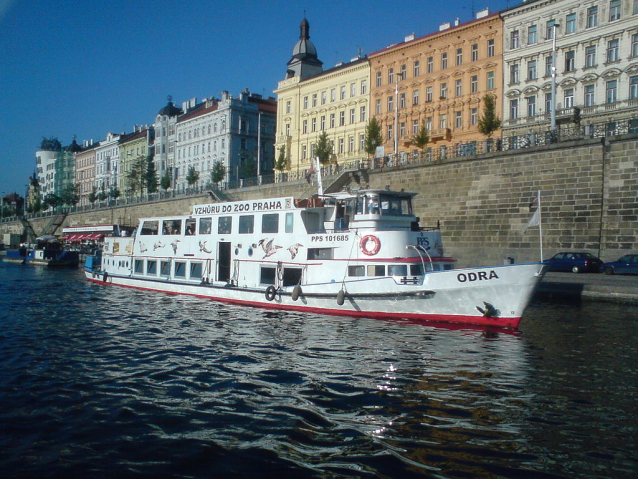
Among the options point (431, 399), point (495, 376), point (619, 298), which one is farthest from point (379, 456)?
point (619, 298)

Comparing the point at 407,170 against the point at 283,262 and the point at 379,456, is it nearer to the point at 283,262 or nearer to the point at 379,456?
the point at 283,262

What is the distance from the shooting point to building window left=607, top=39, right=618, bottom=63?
4156cm

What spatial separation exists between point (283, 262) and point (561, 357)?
36.4 feet

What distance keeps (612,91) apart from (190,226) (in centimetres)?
3336

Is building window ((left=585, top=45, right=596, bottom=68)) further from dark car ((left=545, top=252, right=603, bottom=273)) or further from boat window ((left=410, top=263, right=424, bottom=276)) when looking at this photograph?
boat window ((left=410, top=263, right=424, bottom=276))

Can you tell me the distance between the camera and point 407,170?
137 ft

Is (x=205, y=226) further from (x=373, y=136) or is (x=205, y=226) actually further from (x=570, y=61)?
(x=570, y=61)

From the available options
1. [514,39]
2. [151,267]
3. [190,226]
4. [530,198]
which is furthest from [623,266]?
[514,39]

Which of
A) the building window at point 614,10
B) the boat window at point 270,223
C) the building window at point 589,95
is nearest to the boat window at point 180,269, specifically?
the boat window at point 270,223

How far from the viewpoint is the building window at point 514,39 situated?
156ft

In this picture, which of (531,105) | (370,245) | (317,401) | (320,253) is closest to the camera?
(317,401)

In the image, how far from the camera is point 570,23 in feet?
145

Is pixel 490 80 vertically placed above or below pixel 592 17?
below

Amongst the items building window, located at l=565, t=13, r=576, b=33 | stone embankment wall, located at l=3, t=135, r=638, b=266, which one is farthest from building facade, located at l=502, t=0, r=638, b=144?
stone embankment wall, located at l=3, t=135, r=638, b=266
